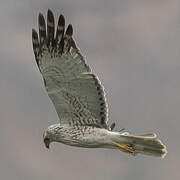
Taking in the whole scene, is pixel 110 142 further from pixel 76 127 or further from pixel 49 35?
pixel 49 35

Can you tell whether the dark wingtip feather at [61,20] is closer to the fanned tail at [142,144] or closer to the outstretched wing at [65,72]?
the outstretched wing at [65,72]

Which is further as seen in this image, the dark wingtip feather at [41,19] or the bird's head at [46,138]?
the bird's head at [46,138]

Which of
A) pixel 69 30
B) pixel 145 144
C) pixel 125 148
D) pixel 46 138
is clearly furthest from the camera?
pixel 46 138

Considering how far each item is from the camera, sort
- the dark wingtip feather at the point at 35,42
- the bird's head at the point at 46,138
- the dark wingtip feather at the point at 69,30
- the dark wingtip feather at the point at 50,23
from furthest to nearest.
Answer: the bird's head at the point at 46,138 < the dark wingtip feather at the point at 35,42 < the dark wingtip feather at the point at 50,23 < the dark wingtip feather at the point at 69,30

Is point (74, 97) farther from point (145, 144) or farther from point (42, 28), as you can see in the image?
point (145, 144)

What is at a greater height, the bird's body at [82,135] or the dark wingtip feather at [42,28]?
the dark wingtip feather at [42,28]

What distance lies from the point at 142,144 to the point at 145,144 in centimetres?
6

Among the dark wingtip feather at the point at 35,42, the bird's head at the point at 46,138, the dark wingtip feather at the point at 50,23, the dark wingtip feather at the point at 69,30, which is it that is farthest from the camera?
the bird's head at the point at 46,138

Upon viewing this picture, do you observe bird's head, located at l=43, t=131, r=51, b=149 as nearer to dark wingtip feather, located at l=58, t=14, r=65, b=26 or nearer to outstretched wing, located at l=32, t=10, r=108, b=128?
outstretched wing, located at l=32, t=10, r=108, b=128

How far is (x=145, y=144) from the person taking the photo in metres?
16.4

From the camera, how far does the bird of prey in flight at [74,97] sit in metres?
16.1

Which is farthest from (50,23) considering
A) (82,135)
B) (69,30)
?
(82,135)

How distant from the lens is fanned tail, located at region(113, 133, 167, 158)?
53.7 ft

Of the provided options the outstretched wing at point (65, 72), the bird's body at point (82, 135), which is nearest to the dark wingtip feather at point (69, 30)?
the outstretched wing at point (65, 72)
